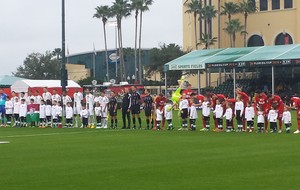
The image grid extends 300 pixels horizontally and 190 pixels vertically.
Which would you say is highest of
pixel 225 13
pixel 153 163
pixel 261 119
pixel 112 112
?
pixel 225 13

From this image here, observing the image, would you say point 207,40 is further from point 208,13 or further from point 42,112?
point 42,112

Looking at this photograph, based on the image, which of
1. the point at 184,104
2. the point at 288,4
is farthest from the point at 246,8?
the point at 184,104

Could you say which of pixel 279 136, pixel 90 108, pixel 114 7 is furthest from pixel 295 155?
pixel 114 7

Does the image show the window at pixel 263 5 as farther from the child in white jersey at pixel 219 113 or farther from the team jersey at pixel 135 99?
the child in white jersey at pixel 219 113

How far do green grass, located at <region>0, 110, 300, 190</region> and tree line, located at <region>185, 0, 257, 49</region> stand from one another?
6766 cm

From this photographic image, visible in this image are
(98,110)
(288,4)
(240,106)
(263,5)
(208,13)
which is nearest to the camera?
(240,106)

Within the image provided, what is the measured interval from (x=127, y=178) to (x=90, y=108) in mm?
22074

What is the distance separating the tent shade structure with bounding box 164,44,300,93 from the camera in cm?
5703


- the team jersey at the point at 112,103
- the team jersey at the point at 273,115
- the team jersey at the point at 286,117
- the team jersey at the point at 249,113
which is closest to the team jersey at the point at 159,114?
the team jersey at the point at 112,103

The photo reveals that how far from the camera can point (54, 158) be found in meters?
19.2

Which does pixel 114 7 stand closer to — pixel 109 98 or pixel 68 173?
pixel 109 98

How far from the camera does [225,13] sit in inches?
3698

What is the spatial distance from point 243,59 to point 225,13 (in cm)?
3455

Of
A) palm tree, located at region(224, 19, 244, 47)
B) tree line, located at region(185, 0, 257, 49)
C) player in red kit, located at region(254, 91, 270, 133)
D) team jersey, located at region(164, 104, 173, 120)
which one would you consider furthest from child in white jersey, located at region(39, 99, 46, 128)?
palm tree, located at region(224, 19, 244, 47)
